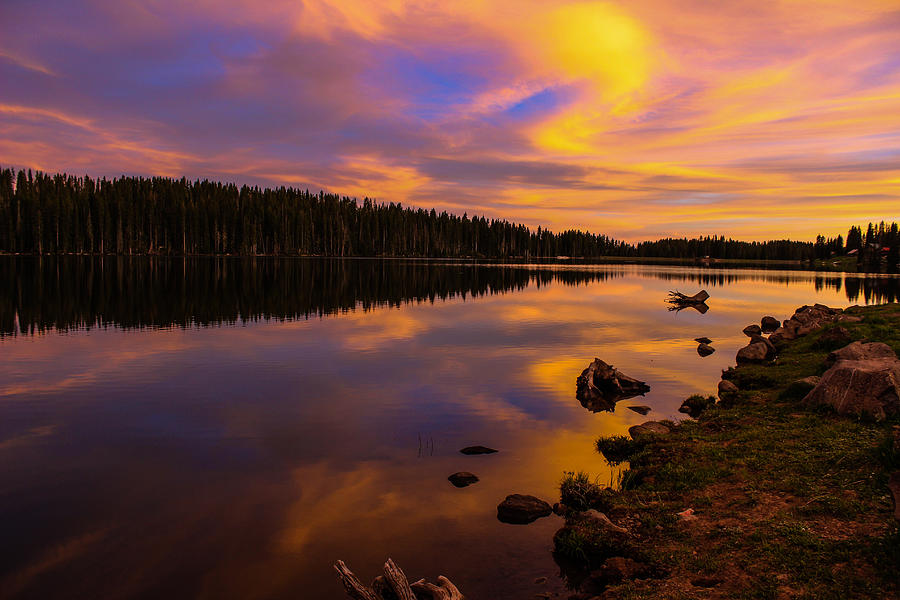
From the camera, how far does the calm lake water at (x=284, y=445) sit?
35.8 ft

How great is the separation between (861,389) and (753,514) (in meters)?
8.23

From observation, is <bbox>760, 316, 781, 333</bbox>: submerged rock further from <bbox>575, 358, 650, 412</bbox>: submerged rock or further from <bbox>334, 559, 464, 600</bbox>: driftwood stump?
<bbox>334, 559, 464, 600</bbox>: driftwood stump

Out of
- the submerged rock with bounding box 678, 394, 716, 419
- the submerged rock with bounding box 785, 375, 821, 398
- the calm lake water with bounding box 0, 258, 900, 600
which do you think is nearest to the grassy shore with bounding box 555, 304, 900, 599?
the calm lake water with bounding box 0, 258, 900, 600

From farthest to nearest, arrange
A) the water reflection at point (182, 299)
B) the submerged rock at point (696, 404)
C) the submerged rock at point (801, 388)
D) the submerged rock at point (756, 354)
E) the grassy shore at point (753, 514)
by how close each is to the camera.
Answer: the water reflection at point (182, 299), the submerged rock at point (756, 354), the submerged rock at point (696, 404), the submerged rock at point (801, 388), the grassy shore at point (753, 514)

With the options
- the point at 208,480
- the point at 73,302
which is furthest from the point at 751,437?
the point at 73,302

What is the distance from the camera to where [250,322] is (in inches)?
1700

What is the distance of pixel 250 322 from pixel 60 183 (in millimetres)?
202907

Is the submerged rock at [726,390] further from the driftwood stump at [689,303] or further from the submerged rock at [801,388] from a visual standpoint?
the driftwood stump at [689,303]

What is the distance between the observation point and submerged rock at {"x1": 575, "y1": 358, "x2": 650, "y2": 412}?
23.4 m

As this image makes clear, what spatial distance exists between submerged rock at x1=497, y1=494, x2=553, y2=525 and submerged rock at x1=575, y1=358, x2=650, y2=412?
1034 centimetres

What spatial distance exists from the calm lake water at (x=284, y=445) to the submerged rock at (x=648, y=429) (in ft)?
4.71

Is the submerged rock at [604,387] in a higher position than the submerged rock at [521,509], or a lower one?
higher

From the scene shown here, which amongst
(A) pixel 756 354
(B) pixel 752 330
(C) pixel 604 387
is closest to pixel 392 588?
(C) pixel 604 387

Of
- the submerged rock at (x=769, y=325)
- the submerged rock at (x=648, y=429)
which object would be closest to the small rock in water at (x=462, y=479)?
the submerged rock at (x=648, y=429)
